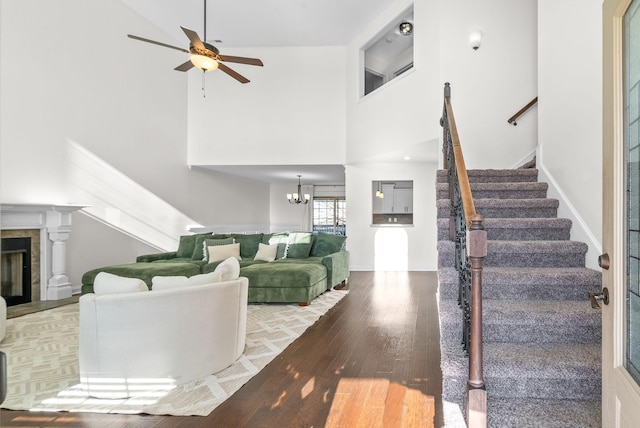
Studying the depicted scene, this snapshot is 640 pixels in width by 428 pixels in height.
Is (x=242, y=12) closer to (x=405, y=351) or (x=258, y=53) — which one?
(x=258, y=53)

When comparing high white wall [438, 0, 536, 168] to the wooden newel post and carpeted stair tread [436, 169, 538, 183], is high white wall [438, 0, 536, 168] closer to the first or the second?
carpeted stair tread [436, 169, 538, 183]

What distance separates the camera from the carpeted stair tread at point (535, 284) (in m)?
2.73

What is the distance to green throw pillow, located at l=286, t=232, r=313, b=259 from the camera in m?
6.29

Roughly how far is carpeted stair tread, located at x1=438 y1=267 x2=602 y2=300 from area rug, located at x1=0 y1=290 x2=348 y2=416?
1.69m

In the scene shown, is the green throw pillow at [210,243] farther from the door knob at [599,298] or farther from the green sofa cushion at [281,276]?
the door knob at [599,298]

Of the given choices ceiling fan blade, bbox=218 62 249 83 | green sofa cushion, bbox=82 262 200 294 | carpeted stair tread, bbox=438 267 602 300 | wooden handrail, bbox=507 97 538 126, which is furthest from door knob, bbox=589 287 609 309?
green sofa cushion, bbox=82 262 200 294

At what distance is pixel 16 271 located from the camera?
5.26 m

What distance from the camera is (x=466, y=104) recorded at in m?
5.95

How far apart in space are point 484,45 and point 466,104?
893 mm

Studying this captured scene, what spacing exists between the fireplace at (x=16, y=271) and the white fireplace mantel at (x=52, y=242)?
7.0 inches

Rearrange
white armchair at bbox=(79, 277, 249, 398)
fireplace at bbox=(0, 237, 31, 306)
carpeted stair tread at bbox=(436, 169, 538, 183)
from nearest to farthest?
white armchair at bbox=(79, 277, 249, 398), carpeted stair tread at bbox=(436, 169, 538, 183), fireplace at bbox=(0, 237, 31, 306)

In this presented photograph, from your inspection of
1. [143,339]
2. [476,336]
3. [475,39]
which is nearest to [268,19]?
[475,39]

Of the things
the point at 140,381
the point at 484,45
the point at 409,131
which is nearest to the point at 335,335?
the point at 140,381

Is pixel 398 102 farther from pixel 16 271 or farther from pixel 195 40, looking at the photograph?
pixel 16 271
